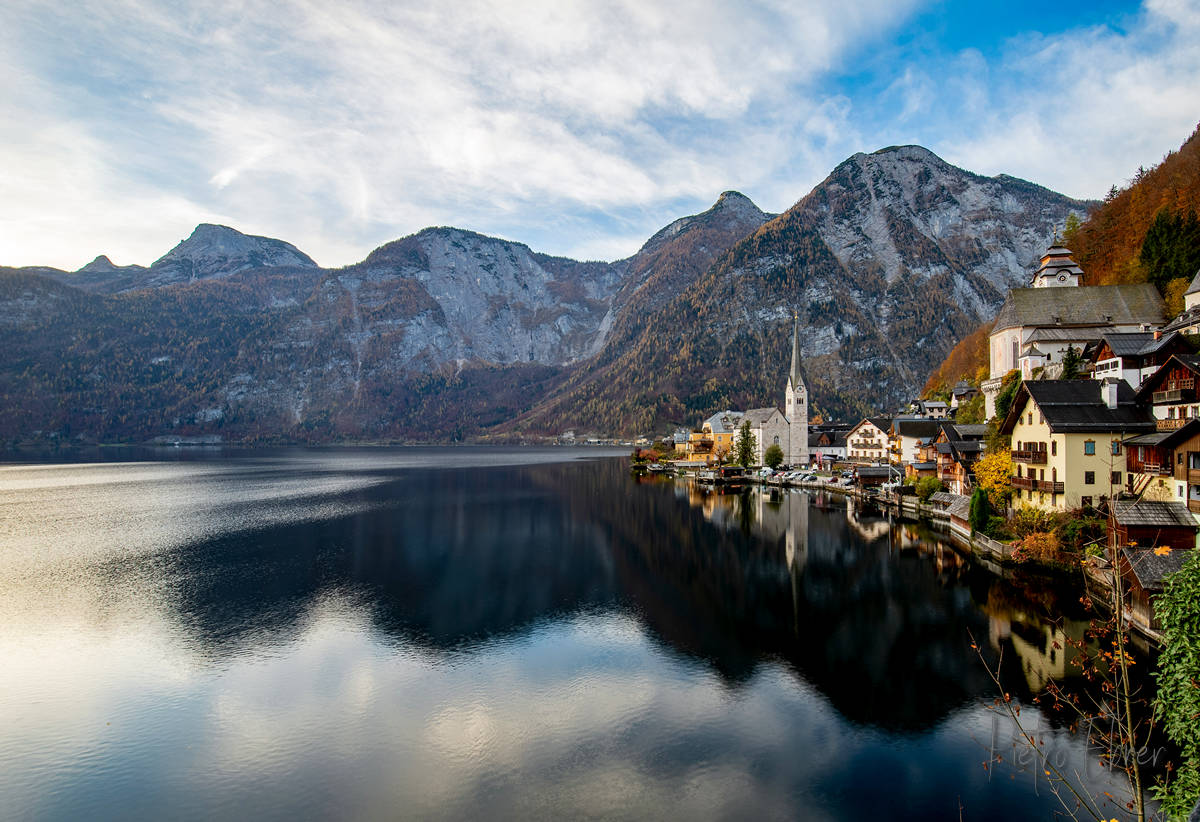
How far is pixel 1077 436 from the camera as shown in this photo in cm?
3400

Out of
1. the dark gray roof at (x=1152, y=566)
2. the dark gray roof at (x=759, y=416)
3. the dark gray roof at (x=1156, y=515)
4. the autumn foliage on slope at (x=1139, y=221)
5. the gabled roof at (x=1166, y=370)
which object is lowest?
the dark gray roof at (x=1152, y=566)

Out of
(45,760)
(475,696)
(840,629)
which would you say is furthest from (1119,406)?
(45,760)

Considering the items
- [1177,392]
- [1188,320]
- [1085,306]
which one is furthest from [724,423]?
[1177,392]

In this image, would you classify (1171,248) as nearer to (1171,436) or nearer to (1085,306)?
(1085,306)

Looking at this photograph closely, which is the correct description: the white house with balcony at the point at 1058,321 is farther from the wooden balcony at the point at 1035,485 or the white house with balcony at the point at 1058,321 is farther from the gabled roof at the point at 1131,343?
the wooden balcony at the point at 1035,485

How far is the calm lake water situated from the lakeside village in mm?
3965

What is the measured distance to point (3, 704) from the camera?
21.8 meters

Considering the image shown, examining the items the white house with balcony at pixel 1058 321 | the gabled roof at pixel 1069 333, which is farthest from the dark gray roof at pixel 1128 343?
the gabled roof at pixel 1069 333

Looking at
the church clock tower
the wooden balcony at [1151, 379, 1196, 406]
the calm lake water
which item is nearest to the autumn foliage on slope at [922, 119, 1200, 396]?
the church clock tower

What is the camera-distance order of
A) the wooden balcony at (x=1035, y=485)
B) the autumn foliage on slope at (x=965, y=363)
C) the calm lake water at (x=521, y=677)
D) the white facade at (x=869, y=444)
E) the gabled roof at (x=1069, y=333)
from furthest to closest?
the autumn foliage on slope at (x=965, y=363)
the white facade at (x=869, y=444)
the gabled roof at (x=1069, y=333)
the wooden balcony at (x=1035, y=485)
the calm lake water at (x=521, y=677)

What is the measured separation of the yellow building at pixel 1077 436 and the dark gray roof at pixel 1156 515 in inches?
167

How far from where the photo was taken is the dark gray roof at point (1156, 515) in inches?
1049

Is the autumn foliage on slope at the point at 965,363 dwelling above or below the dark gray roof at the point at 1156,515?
above

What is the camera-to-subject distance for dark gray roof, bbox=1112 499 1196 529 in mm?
26641
